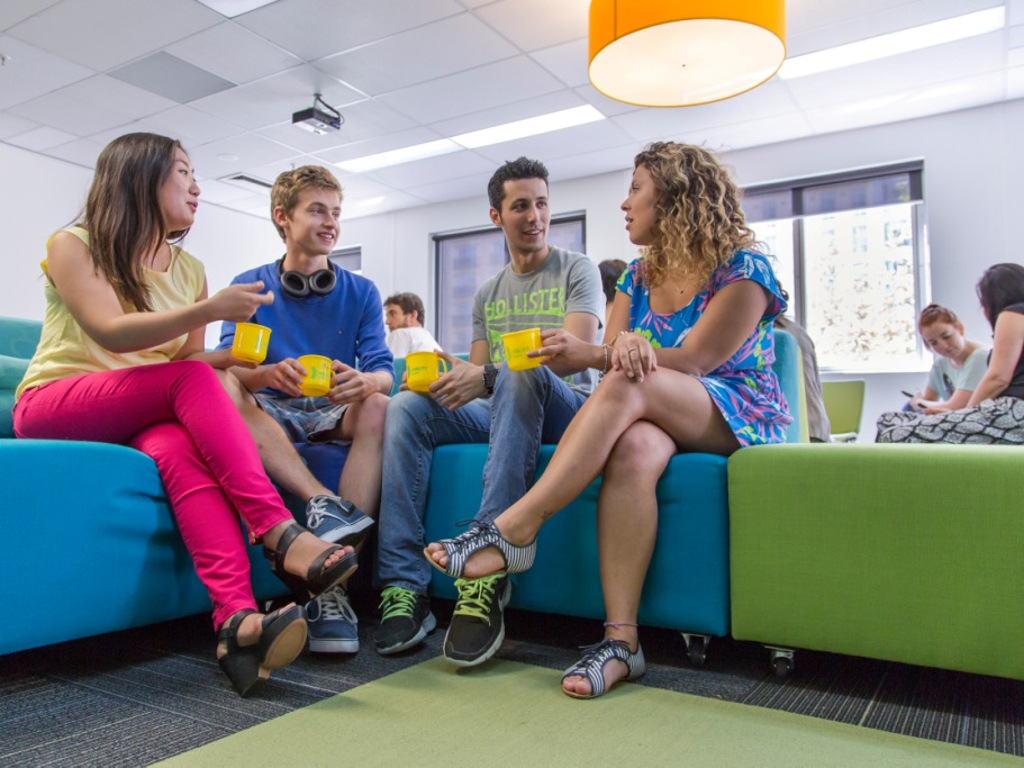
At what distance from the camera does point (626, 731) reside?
1.08 meters

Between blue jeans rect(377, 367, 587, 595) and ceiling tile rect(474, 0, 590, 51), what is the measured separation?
2.60 meters

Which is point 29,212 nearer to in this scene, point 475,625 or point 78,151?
point 78,151

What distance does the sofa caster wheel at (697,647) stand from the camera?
1.40 m

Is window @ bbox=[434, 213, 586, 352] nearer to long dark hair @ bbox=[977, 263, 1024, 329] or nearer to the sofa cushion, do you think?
long dark hair @ bbox=[977, 263, 1024, 329]

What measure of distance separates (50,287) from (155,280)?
8.0 inches

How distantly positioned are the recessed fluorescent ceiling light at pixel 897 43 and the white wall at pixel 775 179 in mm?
913

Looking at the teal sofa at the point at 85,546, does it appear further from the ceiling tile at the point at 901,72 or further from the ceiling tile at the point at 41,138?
the ceiling tile at the point at 41,138

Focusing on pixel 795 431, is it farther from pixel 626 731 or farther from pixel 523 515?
pixel 626 731

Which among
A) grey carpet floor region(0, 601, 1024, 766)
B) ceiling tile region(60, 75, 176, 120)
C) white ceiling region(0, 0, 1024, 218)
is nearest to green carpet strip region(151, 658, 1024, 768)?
grey carpet floor region(0, 601, 1024, 766)

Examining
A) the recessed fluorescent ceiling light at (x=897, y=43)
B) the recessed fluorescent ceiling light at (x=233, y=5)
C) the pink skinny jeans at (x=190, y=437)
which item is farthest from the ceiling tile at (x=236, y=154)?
the pink skinny jeans at (x=190, y=437)

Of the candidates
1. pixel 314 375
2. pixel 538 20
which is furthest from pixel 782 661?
pixel 538 20

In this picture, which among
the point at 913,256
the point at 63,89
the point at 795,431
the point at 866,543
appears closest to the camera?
the point at 866,543

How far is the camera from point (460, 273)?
→ 7.33 meters

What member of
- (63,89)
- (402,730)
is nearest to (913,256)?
(402,730)
